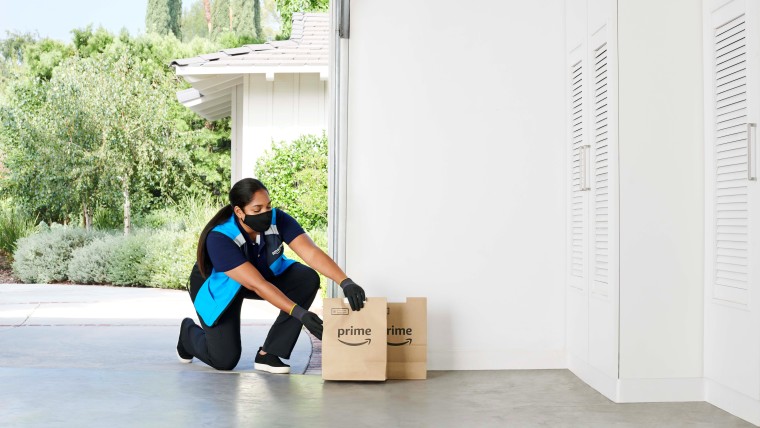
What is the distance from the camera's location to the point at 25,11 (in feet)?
62.7

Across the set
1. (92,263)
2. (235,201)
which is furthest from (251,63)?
(235,201)

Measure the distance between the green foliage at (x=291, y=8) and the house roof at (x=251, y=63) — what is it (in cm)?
364

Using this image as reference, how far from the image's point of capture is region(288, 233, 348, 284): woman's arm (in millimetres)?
4109

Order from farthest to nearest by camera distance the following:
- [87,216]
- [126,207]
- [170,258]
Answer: [87,216] < [126,207] < [170,258]

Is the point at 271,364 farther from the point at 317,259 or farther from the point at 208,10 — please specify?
the point at 208,10

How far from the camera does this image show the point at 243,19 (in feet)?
56.8

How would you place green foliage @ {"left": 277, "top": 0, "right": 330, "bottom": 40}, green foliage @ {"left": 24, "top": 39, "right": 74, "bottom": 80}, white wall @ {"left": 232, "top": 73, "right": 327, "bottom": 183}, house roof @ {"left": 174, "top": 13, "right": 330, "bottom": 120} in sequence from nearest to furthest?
house roof @ {"left": 174, "top": 13, "right": 330, "bottom": 120}
white wall @ {"left": 232, "top": 73, "right": 327, "bottom": 183}
green foliage @ {"left": 277, "top": 0, "right": 330, "bottom": 40}
green foliage @ {"left": 24, "top": 39, "right": 74, "bottom": 80}

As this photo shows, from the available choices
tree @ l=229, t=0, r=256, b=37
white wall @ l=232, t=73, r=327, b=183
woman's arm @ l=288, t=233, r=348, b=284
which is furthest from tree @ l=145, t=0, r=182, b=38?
woman's arm @ l=288, t=233, r=348, b=284

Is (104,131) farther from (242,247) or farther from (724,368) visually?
(724,368)

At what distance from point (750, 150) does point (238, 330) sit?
2476 millimetres

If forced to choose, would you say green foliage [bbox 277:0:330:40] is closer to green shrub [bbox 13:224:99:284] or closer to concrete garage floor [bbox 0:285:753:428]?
green shrub [bbox 13:224:99:284]

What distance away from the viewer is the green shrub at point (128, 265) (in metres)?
10.7

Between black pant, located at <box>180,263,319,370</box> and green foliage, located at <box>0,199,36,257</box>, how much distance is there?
357 inches

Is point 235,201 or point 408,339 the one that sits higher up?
point 235,201
